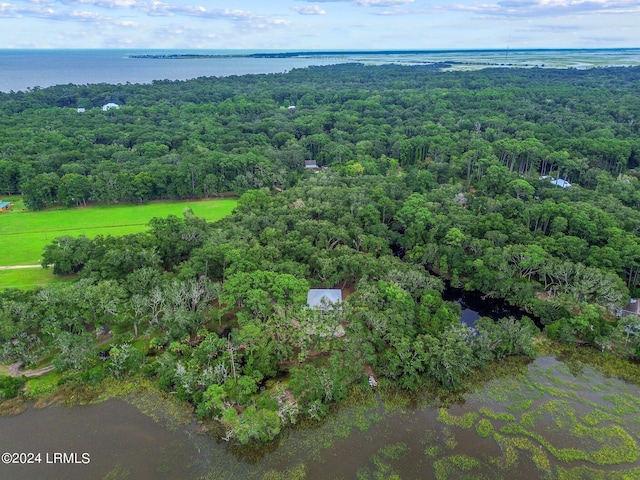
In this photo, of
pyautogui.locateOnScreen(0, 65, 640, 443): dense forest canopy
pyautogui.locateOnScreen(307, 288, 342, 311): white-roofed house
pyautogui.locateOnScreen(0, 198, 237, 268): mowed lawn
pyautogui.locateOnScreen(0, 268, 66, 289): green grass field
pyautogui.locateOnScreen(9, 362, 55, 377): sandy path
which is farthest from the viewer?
pyautogui.locateOnScreen(0, 198, 237, 268): mowed lawn

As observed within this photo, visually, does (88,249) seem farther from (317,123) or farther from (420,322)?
(317,123)

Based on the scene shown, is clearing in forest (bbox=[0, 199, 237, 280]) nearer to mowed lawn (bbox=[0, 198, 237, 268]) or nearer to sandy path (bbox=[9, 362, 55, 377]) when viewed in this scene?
mowed lawn (bbox=[0, 198, 237, 268])

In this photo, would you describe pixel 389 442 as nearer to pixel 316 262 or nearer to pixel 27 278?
pixel 316 262

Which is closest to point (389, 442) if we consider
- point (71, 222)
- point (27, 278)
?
point (27, 278)

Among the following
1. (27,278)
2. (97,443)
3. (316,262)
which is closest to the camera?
(97,443)

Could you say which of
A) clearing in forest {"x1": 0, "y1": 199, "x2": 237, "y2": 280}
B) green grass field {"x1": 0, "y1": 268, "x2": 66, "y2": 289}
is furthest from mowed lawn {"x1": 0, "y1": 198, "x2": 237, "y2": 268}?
green grass field {"x1": 0, "y1": 268, "x2": 66, "y2": 289}

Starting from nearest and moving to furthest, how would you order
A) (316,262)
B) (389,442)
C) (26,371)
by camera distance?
1. (389,442)
2. (26,371)
3. (316,262)

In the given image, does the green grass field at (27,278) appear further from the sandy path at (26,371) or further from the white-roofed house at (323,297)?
the white-roofed house at (323,297)

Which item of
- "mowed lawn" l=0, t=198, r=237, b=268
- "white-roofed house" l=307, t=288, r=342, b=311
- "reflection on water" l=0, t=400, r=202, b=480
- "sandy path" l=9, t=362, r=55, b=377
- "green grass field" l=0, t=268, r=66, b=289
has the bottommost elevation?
"reflection on water" l=0, t=400, r=202, b=480
